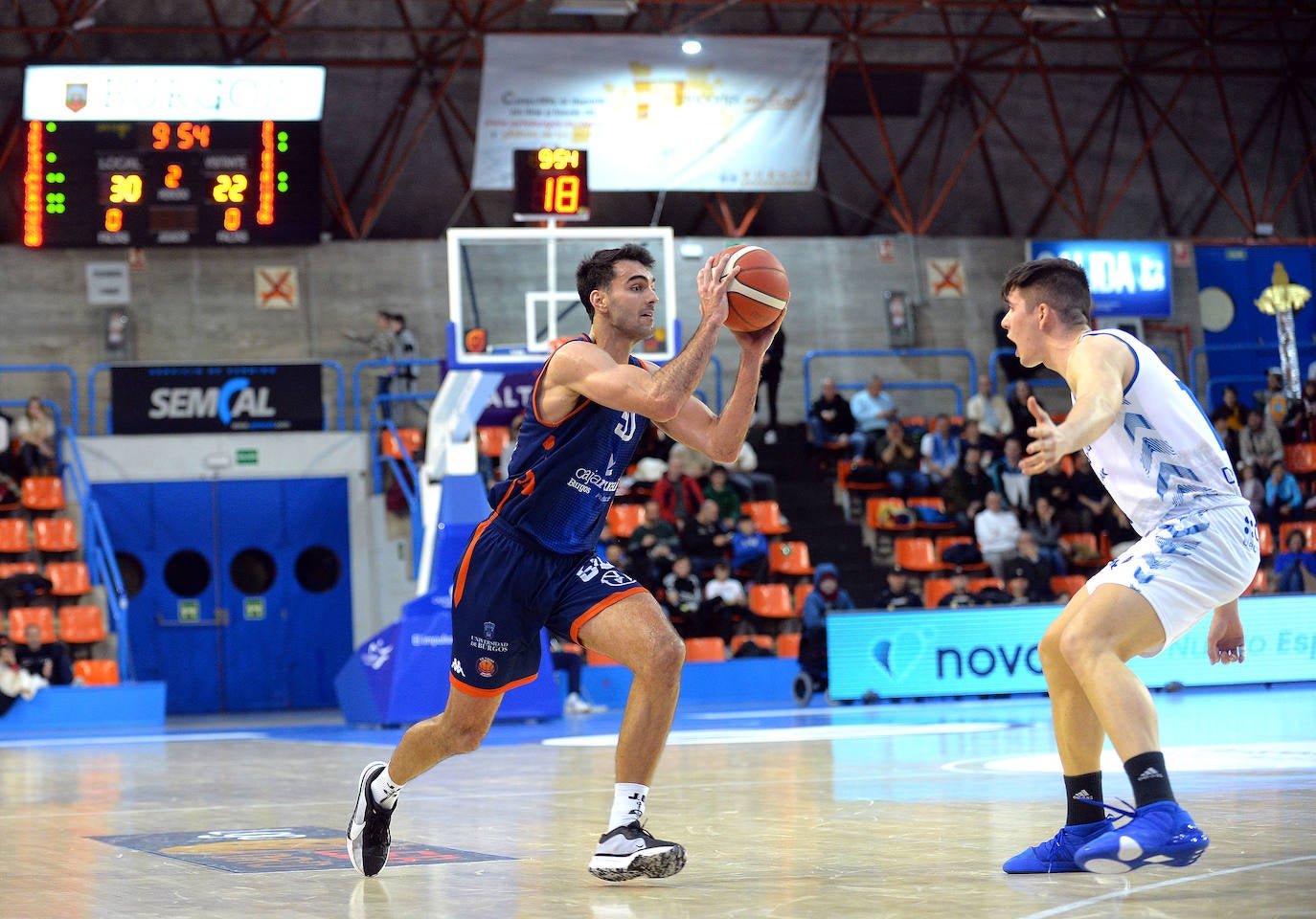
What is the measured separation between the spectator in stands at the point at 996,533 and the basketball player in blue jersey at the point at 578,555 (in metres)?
14.9

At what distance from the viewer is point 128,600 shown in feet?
78.0

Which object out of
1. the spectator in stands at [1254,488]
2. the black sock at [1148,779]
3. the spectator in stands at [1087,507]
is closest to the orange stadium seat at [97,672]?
the spectator in stands at [1087,507]

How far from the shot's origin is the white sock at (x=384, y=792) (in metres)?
5.89

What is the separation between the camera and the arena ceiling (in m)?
23.9

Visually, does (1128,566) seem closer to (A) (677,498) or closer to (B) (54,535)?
(A) (677,498)

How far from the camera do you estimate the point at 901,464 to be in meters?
22.6

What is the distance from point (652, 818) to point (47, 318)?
1824 centimetres

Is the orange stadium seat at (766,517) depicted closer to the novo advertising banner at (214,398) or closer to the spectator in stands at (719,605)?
the spectator in stands at (719,605)

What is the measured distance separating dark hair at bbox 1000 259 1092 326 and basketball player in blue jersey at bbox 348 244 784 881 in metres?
0.84

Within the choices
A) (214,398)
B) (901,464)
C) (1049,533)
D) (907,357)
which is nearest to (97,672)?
(214,398)

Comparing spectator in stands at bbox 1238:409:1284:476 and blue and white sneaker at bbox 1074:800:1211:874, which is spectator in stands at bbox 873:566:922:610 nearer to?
spectator in stands at bbox 1238:409:1284:476

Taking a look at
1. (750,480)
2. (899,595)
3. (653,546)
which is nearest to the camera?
(899,595)

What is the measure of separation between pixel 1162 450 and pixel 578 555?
1961 millimetres

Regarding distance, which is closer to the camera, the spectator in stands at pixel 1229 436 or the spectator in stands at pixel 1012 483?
the spectator in stands at pixel 1012 483
